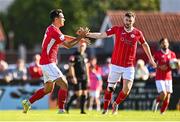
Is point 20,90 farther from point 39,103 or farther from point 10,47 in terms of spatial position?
point 10,47

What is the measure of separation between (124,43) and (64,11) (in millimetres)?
67816

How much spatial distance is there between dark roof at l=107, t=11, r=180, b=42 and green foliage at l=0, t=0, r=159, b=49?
24.3 metres

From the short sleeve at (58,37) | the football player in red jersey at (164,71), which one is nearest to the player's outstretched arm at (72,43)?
the short sleeve at (58,37)

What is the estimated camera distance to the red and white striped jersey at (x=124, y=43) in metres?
25.2

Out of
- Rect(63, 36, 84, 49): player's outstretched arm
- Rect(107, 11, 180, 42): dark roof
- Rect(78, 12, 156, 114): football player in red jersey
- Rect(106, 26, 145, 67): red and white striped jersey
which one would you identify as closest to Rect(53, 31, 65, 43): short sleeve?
Rect(63, 36, 84, 49): player's outstretched arm

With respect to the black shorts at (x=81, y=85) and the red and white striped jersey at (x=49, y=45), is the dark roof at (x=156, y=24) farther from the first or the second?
the red and white striped jersey at (x=49, y=45)

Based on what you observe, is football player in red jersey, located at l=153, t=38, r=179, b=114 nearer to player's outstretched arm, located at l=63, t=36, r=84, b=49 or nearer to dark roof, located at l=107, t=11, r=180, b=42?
player's outstretched arm, located at l=63, t=36, r=84, b=49

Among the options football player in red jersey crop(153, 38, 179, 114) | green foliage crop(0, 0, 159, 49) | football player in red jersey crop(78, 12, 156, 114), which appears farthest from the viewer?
green foliage crop(0, 0, 159, 49)

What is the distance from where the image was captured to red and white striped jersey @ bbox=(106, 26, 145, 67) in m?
25.2

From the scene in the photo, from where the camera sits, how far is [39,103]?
3625 cm

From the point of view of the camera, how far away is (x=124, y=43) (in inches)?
995

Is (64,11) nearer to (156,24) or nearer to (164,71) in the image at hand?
(156,24)

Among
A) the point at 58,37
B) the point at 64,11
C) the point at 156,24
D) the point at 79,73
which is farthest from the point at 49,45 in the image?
the point at 64,11

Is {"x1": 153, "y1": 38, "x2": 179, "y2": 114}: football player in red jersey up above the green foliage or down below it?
below
